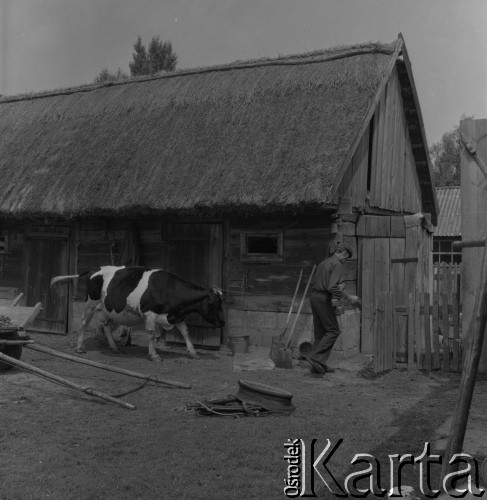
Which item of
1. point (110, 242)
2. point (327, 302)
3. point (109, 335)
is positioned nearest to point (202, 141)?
point (110, 242)

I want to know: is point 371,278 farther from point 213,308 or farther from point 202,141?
Answer: point 202,141

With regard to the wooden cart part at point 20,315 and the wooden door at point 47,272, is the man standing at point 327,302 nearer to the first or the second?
the wooden cart part at point 20,315

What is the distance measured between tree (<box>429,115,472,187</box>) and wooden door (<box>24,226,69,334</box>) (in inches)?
1195

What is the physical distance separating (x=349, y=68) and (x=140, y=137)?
411 centimetres

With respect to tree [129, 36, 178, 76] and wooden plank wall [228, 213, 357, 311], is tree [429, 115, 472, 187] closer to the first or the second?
tree [129, 36, 178, 76]

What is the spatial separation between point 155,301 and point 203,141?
3.24 meters

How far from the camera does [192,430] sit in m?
6.04

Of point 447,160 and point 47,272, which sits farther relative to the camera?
point 447,160

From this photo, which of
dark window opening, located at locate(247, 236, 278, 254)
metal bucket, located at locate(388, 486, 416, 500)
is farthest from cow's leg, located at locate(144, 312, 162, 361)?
metal bucket, located at locate(388, 486, 416, 500)

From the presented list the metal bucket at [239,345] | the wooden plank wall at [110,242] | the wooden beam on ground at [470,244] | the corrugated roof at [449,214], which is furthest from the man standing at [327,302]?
the corrugated roof at [449,214]


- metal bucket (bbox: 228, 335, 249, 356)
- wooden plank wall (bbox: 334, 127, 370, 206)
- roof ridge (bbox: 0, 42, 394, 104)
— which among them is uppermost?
roof ridge (bbox: 0, 42, 394, 104)

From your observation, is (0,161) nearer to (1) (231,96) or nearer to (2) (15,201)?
(2) (15,201)

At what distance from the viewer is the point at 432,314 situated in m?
9.07

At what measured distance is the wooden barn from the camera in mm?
10414
